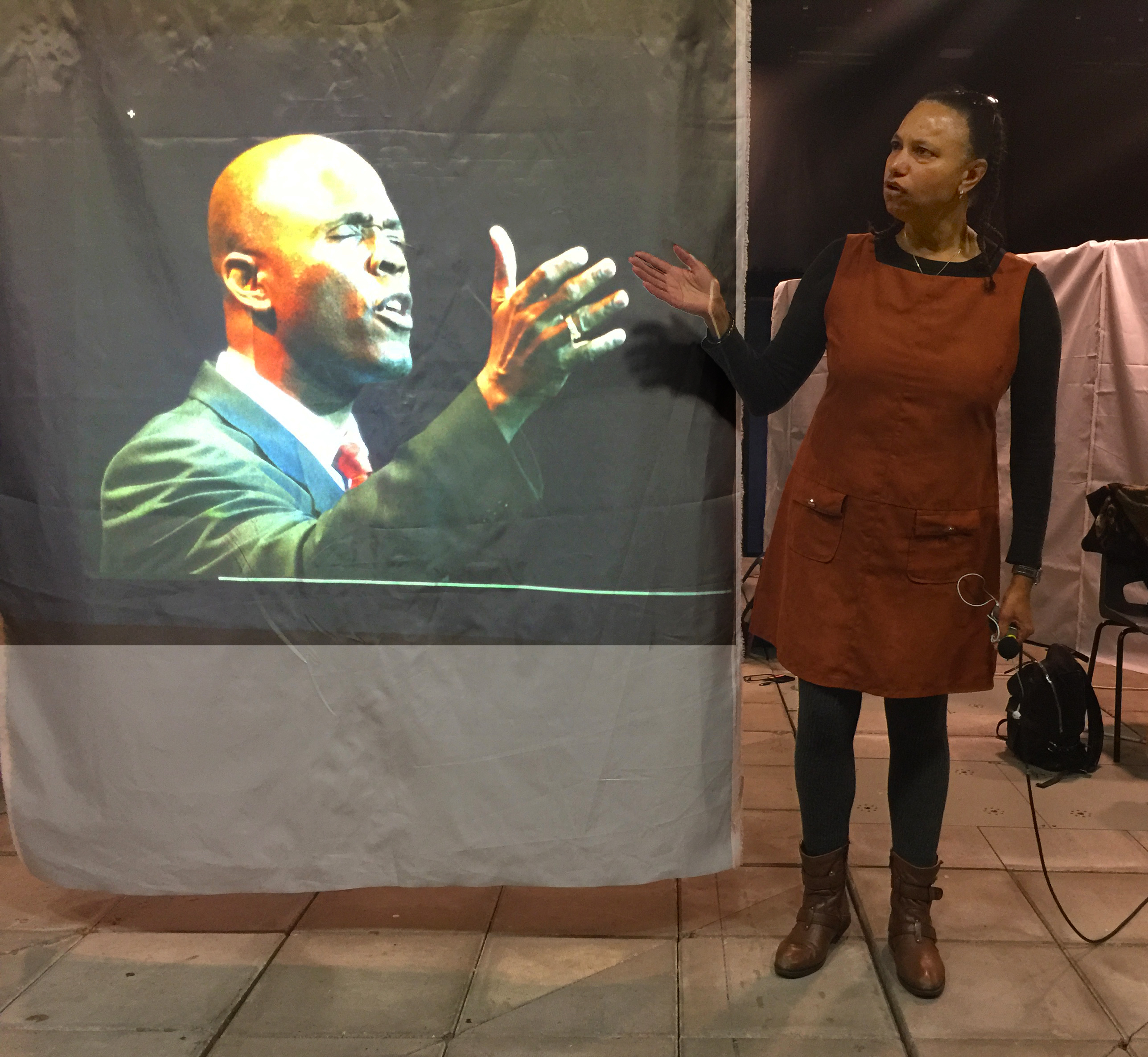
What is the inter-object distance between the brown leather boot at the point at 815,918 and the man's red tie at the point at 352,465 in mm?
955

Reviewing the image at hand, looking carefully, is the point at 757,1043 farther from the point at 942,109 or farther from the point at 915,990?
the point at 942,109

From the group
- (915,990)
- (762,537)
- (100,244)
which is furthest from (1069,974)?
(762,537)

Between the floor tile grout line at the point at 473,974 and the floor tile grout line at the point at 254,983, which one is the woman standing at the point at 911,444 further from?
the floor tile grout line at the point at 254,983

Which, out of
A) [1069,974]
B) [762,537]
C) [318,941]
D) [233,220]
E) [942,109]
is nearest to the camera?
[942,109]

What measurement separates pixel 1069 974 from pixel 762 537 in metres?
5.15

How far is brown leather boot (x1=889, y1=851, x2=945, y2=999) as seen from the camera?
5.16 ft

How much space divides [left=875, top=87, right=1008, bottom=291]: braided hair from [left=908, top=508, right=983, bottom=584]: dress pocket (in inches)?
13.3

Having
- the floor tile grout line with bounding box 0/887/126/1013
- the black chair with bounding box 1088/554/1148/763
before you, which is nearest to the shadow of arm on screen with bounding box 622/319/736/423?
the floor tile grout line with bounding box 0/887/126/1013

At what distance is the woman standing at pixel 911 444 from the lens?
1.44 m

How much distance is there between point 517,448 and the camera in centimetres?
156

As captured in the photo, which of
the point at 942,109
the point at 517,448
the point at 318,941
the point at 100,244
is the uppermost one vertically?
the point at 942,109

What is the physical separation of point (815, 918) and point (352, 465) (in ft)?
3.49

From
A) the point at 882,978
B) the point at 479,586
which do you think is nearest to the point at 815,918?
the point at 882,978

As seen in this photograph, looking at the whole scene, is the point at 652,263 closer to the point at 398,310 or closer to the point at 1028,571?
the point at 398,310
